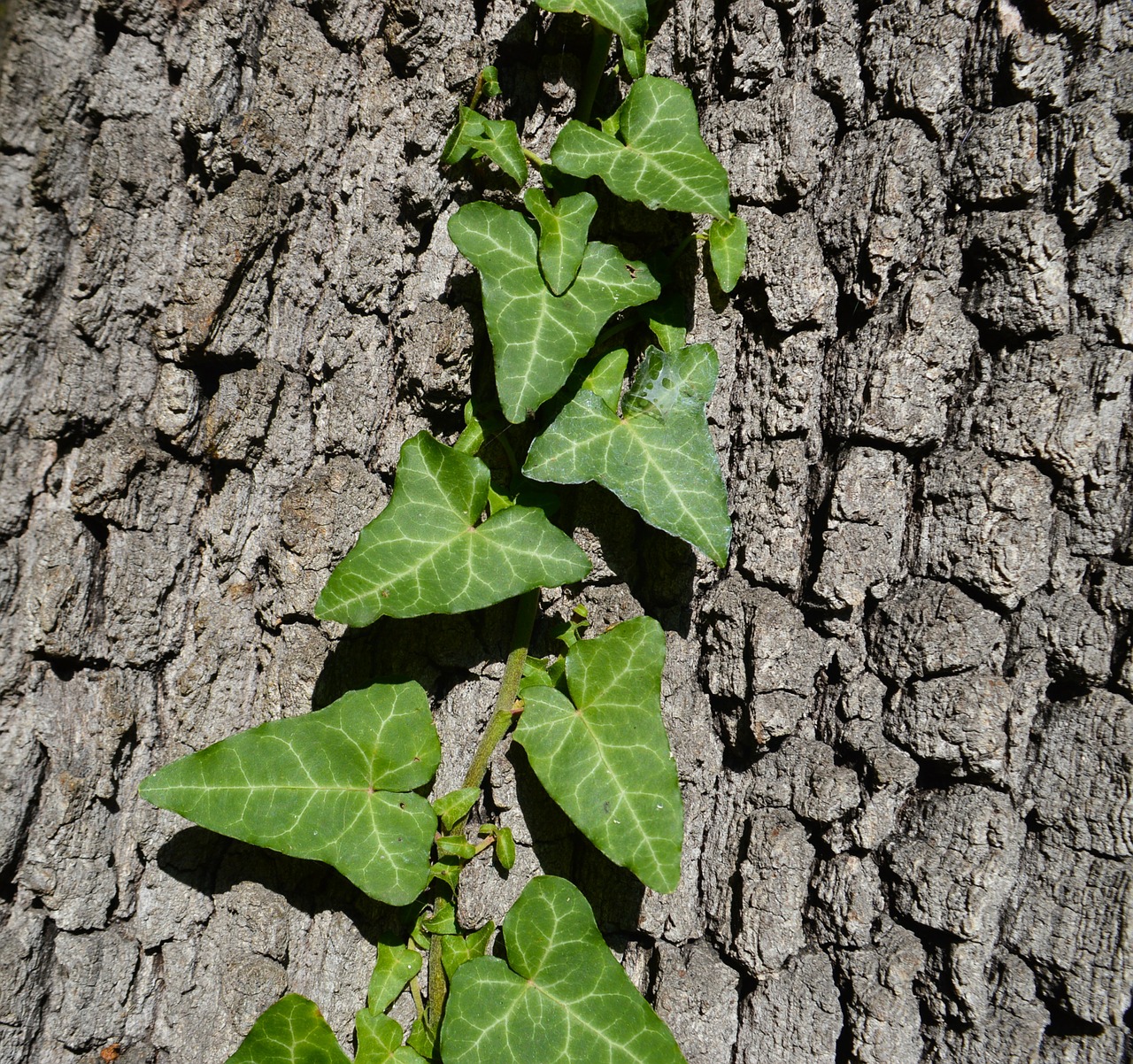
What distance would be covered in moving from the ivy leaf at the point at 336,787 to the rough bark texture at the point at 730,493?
10 centimetres

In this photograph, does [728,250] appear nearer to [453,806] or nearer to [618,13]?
[618,13]

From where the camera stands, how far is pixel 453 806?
1.23m

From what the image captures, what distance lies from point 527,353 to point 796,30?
2.31ft

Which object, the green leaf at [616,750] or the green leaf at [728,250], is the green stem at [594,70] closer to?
the green leaf at [728,250]

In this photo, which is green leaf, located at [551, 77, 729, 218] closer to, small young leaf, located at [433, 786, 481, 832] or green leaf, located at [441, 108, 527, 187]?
green leaf, located at [441, 108, 527, 187]

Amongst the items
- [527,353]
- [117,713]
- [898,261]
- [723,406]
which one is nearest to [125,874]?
[117,713]

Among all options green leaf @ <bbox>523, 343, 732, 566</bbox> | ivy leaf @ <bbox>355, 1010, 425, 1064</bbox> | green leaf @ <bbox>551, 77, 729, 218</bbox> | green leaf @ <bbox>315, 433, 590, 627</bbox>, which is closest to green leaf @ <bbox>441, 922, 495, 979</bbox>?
ivy leaf @ <bbox>355, 1010, 425, 1064</bbox>

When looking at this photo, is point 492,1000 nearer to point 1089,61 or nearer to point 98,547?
point 98,547

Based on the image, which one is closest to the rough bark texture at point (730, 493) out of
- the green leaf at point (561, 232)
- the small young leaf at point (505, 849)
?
the small young leaf at point (505, 849)

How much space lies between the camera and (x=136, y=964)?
1.19m

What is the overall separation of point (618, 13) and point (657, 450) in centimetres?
65

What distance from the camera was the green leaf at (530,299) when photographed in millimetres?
1120

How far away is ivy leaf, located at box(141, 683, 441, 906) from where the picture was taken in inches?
44.2

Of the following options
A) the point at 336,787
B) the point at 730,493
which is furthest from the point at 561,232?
the point at 336,787
